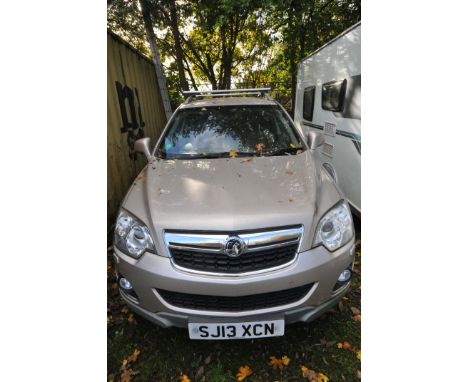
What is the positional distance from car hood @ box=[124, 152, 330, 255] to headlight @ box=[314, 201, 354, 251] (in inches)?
4.3

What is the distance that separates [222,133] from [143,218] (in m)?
1.31

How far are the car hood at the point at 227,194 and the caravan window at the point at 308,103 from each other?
10.00ft

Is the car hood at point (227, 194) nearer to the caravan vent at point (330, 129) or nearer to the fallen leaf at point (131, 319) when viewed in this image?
the fallen leaf at point (131, 319)

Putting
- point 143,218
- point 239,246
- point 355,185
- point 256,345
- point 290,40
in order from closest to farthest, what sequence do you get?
1. point 239,246
2. point 143,218
3. point 256,345
4. point 355,185
5. point 290,40

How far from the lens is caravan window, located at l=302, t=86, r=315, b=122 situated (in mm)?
4998

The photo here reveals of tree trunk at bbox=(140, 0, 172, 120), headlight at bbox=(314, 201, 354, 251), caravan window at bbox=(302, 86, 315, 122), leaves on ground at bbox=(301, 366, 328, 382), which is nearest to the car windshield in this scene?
headlight at bbox=(314, 201, 354, 251)

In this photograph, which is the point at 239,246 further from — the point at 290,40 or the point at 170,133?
the point at 290,40

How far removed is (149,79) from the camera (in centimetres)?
570

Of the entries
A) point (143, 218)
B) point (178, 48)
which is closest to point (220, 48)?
point (178, 48)

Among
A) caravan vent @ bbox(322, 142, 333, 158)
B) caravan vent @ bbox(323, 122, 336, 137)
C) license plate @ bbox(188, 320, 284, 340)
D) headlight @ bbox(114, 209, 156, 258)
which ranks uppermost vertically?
caravan vent @ bbox(323, 122, 336, 137)

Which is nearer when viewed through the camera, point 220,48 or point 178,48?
point 178,48

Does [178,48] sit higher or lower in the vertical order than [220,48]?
lower

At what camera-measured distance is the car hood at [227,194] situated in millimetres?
1625

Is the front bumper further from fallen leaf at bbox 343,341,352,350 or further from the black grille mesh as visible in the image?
fallen leaf at bbox 343,341,352,350
